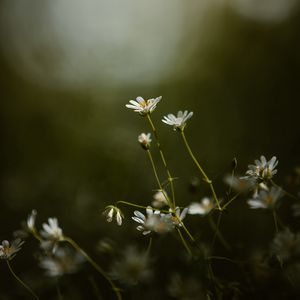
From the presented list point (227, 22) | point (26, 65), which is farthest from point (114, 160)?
point (26, 65)

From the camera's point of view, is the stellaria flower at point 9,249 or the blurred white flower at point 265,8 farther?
the blurred white flower at point 265,8

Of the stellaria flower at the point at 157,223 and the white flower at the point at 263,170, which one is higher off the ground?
the white flower at the point at 263,170

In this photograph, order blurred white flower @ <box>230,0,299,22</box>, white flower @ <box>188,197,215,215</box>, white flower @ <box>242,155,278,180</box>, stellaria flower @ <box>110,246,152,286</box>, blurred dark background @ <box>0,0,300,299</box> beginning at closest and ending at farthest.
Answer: stellaria flower @ <box>110,246,152,286</box>, white flower @ <box>242,155,278,180</box>, white flower @ <box>188,197,215,215</box>, blurred dark background @ <box>0,0,300,299</box>, blurred white flower @ <box>230,0,299,22</box>

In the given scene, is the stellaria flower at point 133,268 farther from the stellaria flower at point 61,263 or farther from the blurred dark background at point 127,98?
the blurred dark background at point 127,98

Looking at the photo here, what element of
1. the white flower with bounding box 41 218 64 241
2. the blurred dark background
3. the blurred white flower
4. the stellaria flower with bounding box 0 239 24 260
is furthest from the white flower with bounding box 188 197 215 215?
the blurred white flower

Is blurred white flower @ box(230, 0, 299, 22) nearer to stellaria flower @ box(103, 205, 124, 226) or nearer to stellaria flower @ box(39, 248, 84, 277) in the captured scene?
stellaria flower @ box(103, 205, 124, 226)

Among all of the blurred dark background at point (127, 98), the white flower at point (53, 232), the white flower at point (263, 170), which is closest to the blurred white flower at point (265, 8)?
the blurred dark background at point (127, 98)

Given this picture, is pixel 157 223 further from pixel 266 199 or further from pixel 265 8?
pixel 265 8
